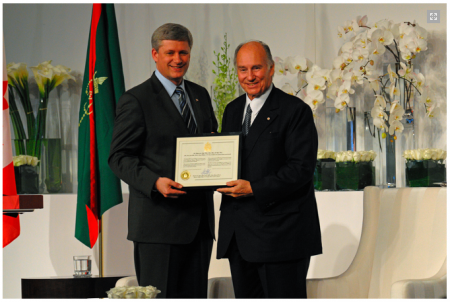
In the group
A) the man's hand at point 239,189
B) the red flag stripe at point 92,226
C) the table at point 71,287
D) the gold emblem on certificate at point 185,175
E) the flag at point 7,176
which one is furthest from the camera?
the red flag stripe at point 92,226

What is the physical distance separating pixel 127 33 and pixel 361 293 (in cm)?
221

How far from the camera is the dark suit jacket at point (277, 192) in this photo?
73.3 inches

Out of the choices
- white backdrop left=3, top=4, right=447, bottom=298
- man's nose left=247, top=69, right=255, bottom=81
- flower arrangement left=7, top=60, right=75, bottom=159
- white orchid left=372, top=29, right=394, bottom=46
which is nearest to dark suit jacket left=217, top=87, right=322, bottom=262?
man's nose left=247, top=69, right=255, bottom=81

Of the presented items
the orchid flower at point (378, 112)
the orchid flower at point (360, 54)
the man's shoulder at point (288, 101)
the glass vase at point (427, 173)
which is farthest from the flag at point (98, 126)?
the glass vase at point (427, 173)

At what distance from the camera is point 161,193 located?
78.2 inches

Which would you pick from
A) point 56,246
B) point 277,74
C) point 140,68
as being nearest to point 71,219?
point 56,246

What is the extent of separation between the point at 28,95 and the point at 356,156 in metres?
2.09

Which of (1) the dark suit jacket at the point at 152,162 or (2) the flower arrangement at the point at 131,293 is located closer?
(2) the flower arrangement at the point at 131,293

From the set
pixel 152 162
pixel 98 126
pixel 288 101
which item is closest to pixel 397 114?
pixel 288 101

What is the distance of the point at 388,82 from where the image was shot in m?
3.22

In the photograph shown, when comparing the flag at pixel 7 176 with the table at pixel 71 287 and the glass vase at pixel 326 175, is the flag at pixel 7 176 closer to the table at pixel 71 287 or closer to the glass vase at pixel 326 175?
the table at pixel 71 287

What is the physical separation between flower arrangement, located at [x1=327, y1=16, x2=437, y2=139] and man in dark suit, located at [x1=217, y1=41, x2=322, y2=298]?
44.6 inches

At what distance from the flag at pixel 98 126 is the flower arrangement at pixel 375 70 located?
1.30m

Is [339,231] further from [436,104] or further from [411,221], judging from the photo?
Answer: [436,104]
